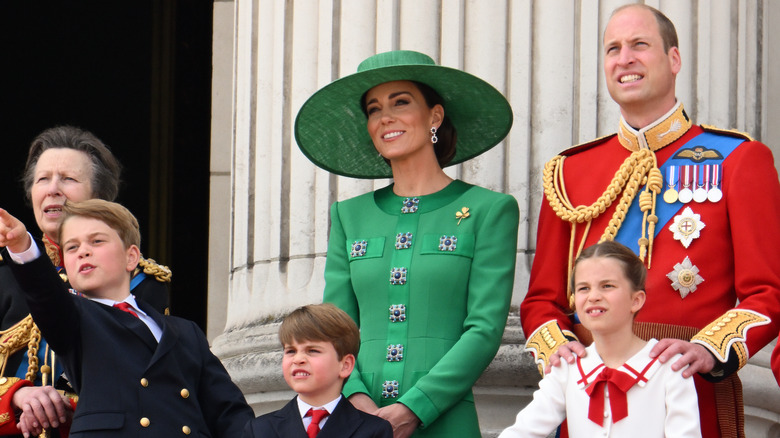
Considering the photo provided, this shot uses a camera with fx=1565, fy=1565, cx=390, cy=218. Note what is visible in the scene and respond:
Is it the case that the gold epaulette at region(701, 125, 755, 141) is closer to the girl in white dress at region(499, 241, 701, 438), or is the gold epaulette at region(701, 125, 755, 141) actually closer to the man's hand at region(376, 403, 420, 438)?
the girl in white dress at region(499, 241, 701, 438)

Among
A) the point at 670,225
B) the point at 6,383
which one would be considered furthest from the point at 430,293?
the point at 6,383

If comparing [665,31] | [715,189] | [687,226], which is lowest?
[687,226]

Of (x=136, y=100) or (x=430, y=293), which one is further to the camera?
(x=136, y=100)

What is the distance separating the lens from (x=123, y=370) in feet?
14.7

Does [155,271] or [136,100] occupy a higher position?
[136,100]

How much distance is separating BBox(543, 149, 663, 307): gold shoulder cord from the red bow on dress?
47 centimetres

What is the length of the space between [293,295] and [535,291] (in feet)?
5.42

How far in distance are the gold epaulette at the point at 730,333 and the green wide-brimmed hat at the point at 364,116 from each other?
1193 millimetres

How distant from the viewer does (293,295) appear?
6172 mm

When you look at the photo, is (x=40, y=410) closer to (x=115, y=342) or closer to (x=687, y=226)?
(x=115, y=342)

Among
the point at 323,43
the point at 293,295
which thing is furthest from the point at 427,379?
the point at 323,43

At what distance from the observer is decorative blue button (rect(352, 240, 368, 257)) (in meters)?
4.89

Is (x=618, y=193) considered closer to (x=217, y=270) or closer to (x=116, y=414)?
(x=116, y=414)

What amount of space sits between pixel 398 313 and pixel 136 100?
19.0 ft
